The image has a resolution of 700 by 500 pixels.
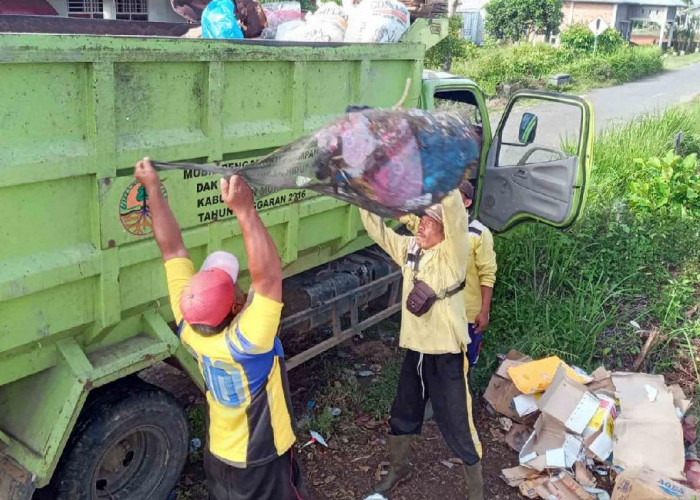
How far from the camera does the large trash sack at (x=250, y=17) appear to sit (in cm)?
367

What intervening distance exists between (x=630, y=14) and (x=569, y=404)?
4298 cm

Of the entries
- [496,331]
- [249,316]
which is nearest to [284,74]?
[249,316]

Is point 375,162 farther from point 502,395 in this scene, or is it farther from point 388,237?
point 502,395

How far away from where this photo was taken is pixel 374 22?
3902 millimetres

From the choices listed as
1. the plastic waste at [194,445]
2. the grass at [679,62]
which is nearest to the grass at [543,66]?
the grass at [679,62]

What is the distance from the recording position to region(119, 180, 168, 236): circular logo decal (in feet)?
8.95

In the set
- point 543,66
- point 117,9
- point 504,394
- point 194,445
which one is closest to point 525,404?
point 504,394

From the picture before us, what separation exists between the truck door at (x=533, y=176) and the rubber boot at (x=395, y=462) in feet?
6.90

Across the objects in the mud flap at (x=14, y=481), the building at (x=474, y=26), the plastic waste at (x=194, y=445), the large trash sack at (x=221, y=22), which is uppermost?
the building at (x=474, y=26)

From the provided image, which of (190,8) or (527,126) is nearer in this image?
(527,126)

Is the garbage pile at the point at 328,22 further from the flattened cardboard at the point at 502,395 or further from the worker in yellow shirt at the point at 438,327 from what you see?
the flattened cardboard at the point at 502,395

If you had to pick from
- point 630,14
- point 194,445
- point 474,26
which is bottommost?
point 194,445

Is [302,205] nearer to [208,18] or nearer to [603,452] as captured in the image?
[208,18]

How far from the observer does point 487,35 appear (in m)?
27.2
